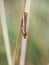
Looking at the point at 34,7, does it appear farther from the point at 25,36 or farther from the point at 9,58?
the point at 9,58

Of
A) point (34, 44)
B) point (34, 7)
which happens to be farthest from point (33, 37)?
point (34, 7)

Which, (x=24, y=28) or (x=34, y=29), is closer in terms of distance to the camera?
(x=24, y=28)

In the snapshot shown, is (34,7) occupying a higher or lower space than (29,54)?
higher

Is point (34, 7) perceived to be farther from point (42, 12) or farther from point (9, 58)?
point (9, 58)

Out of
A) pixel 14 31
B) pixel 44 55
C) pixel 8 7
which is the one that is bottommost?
pixel 44 55

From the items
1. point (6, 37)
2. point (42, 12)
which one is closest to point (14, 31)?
point (6, 37)

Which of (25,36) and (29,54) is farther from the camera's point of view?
(29,54)
